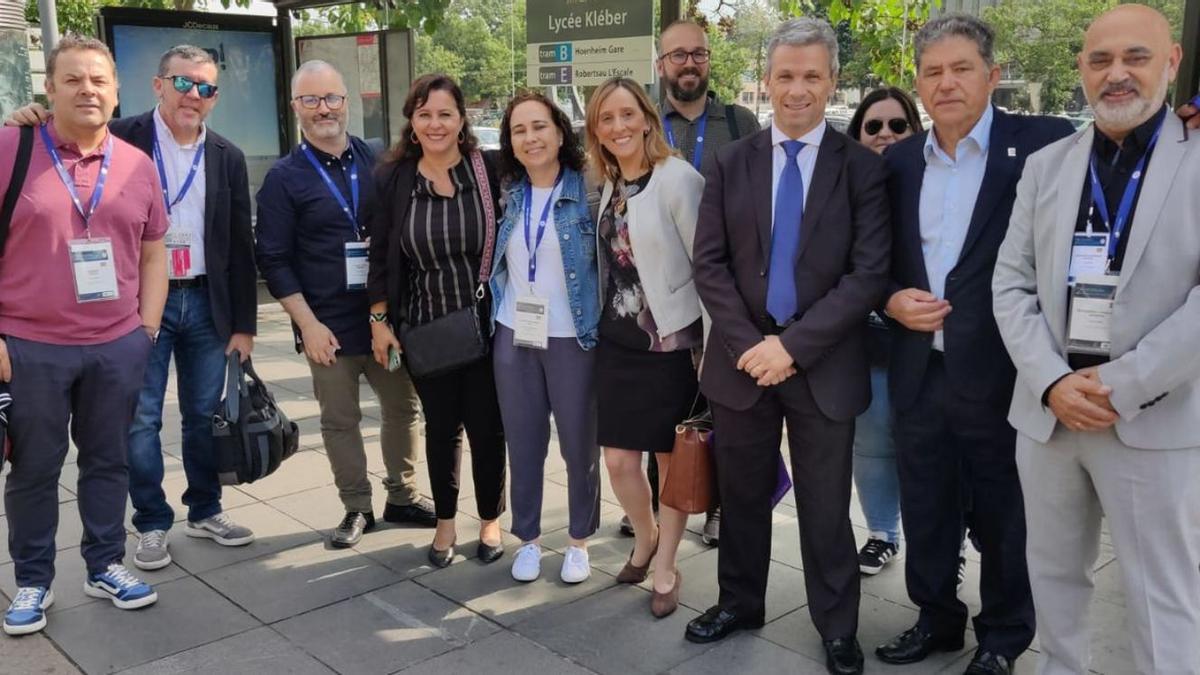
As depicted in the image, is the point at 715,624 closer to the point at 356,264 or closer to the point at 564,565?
the point at 564,565

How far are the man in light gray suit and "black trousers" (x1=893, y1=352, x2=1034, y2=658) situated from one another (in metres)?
0.24

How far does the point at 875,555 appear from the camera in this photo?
4.05m

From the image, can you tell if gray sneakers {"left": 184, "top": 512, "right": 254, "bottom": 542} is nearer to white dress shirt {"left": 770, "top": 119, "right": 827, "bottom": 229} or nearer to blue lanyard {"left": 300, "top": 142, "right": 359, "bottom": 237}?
blue lanyard {"left": 300, "top": 142, "right": 359, "bottom": 237}

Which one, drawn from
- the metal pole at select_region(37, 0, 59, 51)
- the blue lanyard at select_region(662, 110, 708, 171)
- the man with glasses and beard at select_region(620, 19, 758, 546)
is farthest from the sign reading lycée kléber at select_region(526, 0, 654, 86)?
the metal pole at select_region(37, 0, 59, 51)

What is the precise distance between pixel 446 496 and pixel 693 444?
4.05ft

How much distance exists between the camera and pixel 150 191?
371 centimetres

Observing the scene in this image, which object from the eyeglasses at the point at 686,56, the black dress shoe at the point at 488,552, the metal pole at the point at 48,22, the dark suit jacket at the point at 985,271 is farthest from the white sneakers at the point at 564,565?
the metal pole at the point at 48,22

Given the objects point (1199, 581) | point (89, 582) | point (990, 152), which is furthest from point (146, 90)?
point (1199, 581)

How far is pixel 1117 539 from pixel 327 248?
3057mm

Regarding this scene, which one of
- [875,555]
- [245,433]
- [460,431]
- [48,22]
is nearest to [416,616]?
[460,431]

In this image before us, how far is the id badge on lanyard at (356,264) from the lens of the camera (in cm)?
411

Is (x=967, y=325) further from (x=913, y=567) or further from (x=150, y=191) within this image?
(x=150, y=191)

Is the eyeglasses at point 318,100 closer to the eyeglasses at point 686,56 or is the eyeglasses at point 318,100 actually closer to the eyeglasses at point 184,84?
the eyeglasses at point 184,84

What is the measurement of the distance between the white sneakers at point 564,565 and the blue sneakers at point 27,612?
5.66ft
